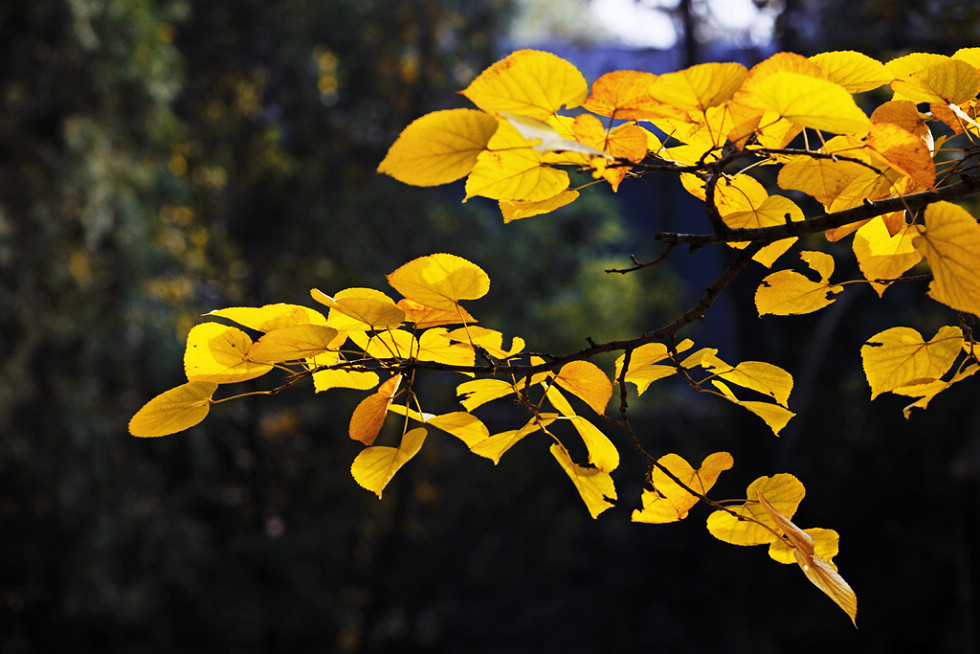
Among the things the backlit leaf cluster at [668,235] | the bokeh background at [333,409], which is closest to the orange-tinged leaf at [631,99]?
the backlit leaf cluster at [668,235]

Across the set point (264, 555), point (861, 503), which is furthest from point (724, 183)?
point (861, 503)

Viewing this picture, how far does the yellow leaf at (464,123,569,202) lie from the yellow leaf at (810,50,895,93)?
127 mm

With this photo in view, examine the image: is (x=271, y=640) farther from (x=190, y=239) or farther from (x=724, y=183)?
(x=724, y=183)

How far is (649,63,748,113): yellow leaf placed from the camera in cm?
26

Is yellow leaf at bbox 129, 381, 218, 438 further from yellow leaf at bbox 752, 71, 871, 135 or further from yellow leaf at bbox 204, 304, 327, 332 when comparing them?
yellow leaf at bbox 752, 71, 871, 135

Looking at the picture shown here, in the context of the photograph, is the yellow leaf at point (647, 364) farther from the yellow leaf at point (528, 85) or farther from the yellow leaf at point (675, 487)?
the yellow leaf at point (528, 85)

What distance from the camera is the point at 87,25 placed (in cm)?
236

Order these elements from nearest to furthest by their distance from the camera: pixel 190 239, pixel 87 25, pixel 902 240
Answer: pixel 902 240, pixel 87 25, pixel 190 239

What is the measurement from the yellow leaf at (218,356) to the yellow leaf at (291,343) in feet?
0.06

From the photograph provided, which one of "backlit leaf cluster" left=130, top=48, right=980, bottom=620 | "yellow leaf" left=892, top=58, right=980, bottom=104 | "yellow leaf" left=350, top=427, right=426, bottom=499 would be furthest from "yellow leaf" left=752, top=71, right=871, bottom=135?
"yellow leaf" left=350, top=427, right=426, bottom=499

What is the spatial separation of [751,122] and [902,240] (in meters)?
0.14

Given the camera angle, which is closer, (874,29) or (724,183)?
(724,183)

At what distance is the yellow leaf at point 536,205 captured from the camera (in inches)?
12.7

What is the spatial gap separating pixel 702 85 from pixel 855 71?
0.33 ft
